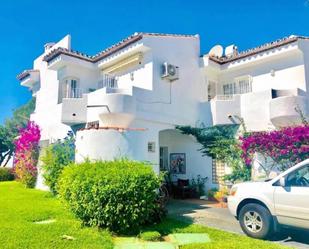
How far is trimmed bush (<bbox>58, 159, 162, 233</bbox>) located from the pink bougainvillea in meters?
7.22

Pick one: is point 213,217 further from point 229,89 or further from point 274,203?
point 229,89

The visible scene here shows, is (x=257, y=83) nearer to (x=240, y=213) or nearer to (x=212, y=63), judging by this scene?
(x=212, y=63)

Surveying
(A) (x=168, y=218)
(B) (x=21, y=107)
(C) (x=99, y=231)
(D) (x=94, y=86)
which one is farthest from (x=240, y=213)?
(B) (x=21, y=107)

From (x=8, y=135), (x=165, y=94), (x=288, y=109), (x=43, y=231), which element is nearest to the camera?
(x=43, y=231)

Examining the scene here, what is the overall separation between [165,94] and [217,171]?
236 inches

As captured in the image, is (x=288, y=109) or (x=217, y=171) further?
(x=217, y=171)

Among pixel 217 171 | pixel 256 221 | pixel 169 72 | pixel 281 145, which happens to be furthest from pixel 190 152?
pixel 256 221

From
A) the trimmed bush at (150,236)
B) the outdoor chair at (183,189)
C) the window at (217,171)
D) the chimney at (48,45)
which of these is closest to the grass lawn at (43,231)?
the trimmed bush at (150,236)

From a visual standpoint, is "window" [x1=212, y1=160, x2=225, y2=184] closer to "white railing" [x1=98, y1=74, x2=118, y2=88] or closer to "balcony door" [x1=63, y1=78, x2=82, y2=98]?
"white railing" [x1=98, y1=74, x2=118, y2=88]

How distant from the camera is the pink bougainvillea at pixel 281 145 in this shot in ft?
45.2

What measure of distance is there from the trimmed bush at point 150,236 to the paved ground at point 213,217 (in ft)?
→ 9.26

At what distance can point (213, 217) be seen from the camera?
1252 cm

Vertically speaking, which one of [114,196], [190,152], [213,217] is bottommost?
[213,217]

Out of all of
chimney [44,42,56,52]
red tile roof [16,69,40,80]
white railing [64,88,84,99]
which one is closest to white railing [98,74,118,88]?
white railing [64,88,84,99]
